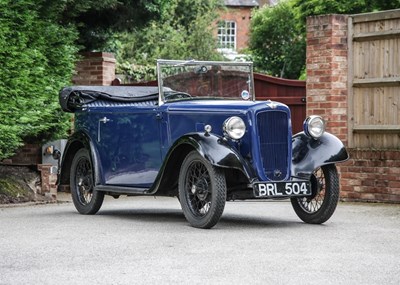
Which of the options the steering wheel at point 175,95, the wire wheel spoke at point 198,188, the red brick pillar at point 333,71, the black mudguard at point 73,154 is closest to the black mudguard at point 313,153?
the wire wheel spoke at point 198,188

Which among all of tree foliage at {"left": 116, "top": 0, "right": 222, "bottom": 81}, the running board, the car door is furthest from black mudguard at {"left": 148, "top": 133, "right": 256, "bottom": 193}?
tree foliage at {"left": 116, "top": 0, "right": 222, "bottom": 81}

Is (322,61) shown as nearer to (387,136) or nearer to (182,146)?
(387,136)

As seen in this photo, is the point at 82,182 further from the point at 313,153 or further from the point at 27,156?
the point at 27,156

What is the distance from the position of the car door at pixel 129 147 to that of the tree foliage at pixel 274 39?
33.1 metres

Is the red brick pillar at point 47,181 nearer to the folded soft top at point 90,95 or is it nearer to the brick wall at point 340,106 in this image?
the folded soft top at point 90,95

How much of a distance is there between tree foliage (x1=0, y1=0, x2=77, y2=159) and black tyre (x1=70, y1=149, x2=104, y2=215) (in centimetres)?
126

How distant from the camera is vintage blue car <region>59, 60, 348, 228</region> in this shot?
34.4ft

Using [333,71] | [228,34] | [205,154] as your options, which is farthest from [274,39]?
[205,154]

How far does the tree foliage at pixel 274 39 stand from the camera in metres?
45.8

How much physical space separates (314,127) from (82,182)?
302 cm

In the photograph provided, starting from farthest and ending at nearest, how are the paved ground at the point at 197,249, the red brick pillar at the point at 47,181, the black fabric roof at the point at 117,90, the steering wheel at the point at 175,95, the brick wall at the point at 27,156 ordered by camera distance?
the brick wall at the point at 27,156 < the red brick pillar at the point at 47,181 < the black fabric roof at the point at 117,90 < the steering wheel at the point at 175,95 < the paved ground at the point at 197,249

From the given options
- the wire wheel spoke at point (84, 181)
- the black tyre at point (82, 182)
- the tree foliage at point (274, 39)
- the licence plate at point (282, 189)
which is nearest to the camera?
the licence plate at point (282, 189)

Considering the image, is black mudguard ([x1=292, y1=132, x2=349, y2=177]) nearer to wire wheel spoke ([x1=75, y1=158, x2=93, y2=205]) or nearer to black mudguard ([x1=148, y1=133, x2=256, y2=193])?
black mudguard ([x1=148, y1=133, x2=256, y2=193])

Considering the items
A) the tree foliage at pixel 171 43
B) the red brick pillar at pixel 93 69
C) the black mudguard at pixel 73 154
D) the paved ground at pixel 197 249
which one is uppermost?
the tree foliage at pixel 171 43
